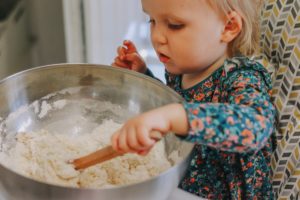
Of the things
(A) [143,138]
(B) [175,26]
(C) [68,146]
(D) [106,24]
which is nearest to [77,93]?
(C) [68,146]

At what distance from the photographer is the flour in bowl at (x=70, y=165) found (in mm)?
719

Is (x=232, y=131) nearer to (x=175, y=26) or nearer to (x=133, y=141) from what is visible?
(x=133, y=141)

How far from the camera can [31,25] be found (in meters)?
1.48

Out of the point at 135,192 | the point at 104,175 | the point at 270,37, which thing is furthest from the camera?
the point at 270,37

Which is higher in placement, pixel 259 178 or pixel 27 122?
pixel 27 122

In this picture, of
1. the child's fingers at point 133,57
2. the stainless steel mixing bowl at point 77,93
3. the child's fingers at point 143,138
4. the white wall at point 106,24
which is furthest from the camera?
the white wall at point 106,24

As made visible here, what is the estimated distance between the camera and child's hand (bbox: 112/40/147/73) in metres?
0.98

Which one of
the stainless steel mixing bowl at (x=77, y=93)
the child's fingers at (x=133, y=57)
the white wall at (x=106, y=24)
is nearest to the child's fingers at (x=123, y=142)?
the stainless steel mixing bowl at (x=77, y=93)

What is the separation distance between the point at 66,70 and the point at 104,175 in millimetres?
223

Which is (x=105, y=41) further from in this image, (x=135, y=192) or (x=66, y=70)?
(x=135, y=192)

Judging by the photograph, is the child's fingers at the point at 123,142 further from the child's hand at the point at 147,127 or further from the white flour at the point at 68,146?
the white flour at the point at 68,146

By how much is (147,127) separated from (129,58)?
0.43 meters

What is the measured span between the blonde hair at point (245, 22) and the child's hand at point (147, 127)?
0.27 m

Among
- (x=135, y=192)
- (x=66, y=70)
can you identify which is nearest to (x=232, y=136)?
(x=135, y=192)
